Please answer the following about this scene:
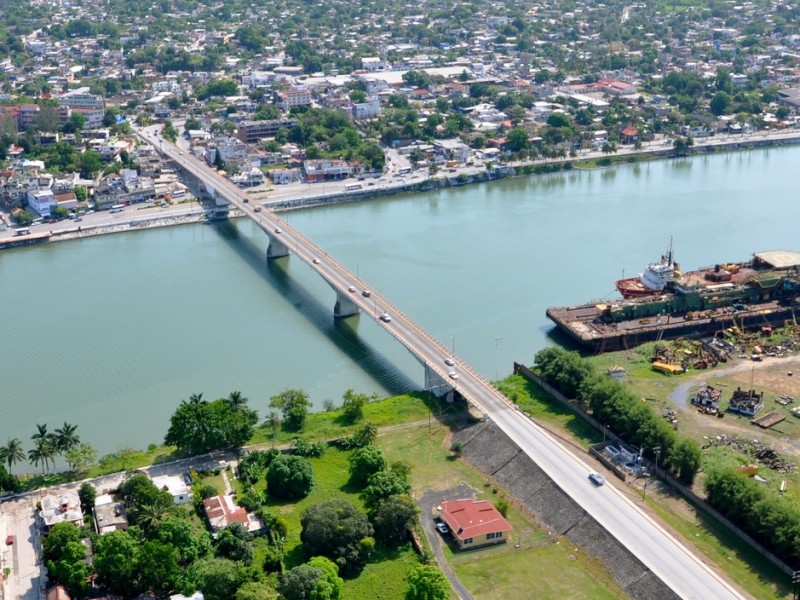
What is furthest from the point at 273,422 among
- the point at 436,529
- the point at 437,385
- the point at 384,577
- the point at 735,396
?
the point at 735,396

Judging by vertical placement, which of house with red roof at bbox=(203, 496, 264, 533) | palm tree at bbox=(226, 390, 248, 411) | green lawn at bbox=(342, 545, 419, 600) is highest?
palm tree at bbox=(226, 390, 248, 411)

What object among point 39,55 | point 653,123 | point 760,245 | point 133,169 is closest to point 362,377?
point 760,245

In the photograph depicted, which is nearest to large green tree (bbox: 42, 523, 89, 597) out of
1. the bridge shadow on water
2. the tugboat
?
the bridge shadow on water

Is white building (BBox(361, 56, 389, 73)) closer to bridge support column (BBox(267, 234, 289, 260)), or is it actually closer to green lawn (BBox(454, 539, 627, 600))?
bridge support column (BBox(267, 234, 289, 260))

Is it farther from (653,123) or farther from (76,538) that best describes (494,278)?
(653,123)

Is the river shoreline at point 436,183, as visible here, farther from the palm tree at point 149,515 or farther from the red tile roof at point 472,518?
the red tile roof at point 472,518

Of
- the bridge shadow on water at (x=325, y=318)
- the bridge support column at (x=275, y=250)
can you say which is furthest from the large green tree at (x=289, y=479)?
the bridge support column at (x=275, y=250)

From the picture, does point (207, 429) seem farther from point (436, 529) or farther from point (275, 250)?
point (275, 250)

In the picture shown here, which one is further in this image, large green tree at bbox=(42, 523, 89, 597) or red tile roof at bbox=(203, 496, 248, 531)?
red tile roof at bbox=(203, 496, 248, 531)
